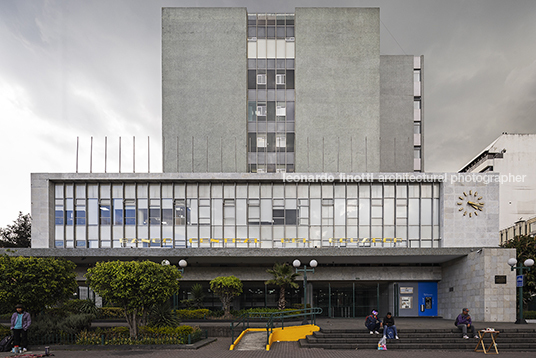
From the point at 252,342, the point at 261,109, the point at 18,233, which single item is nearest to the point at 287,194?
the point at 261,109

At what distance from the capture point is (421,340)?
20078 millimetres

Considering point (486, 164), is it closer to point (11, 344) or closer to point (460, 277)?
point (460, 277)

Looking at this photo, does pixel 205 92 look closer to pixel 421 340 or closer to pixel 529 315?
pixel 421 340

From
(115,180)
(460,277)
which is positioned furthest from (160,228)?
(460,277)

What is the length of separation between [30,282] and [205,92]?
1108 inches

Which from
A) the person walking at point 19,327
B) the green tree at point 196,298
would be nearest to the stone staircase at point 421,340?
the person walking at point 19,327

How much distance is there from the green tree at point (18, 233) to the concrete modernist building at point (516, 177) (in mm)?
68881

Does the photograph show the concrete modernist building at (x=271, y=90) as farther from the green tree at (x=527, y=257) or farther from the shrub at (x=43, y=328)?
the shrub at (x=43, y=328)

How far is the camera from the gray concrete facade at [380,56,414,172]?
50.6 m

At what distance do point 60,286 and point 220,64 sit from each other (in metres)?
29.2

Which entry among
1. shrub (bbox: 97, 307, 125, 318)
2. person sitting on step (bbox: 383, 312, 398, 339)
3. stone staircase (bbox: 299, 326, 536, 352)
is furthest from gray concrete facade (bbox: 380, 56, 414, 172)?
shrub (bbox: 97, 307, 125, 318)

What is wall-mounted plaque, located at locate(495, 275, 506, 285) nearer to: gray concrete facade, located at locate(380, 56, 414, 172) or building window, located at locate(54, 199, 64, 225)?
gray concrete facade, located at locate(380, 56, 414, 172)

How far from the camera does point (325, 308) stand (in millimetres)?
34844

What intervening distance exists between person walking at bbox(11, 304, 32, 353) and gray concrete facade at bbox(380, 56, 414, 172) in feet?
133
